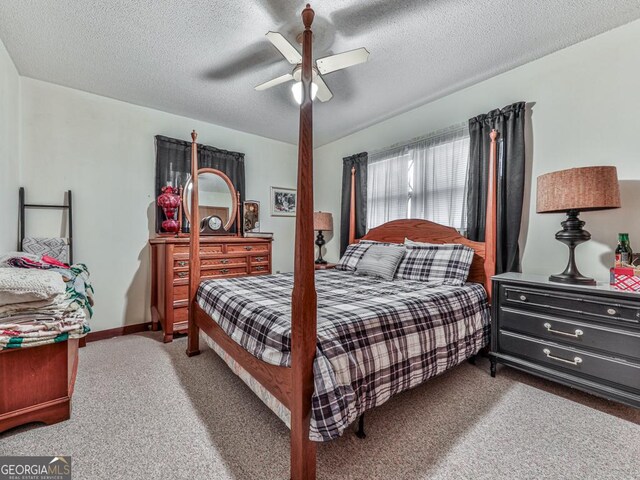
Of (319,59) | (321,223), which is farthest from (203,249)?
(319,59)

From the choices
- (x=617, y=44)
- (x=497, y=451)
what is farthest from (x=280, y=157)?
(x=497, y=451)

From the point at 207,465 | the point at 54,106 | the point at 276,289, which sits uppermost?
the point at 54,106

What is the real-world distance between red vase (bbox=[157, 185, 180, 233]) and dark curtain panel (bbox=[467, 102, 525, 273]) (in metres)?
3.17

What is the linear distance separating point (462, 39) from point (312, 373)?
2531mm

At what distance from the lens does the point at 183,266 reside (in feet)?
9.83

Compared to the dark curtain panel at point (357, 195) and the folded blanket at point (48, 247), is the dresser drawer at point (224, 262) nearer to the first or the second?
the folded blanket at point (48, 247)

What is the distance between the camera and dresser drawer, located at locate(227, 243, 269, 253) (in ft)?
11.1

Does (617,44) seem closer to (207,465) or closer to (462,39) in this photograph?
(462,39)

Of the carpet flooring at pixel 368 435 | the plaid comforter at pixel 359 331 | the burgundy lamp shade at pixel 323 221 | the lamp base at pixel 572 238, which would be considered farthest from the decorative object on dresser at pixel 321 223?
the lamp base at pixel 572 238

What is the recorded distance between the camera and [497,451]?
1431 mm

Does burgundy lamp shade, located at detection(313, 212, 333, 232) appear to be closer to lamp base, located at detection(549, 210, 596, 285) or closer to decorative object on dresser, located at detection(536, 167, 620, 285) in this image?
decorative object on dresser, located at detection(536, 167, 620, 285)

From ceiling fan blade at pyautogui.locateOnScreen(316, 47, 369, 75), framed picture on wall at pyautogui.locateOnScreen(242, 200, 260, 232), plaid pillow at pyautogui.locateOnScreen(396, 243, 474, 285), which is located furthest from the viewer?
framed picture on wall at pyautogui.locateOnScreen(242, 200, 260, 232)

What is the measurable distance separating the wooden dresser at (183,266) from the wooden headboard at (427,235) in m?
1.46

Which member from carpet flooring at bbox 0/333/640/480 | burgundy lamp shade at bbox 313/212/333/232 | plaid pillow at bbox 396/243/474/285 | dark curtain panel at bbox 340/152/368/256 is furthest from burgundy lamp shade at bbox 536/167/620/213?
burgundy lamp shade at bbox 313/212/333/232
